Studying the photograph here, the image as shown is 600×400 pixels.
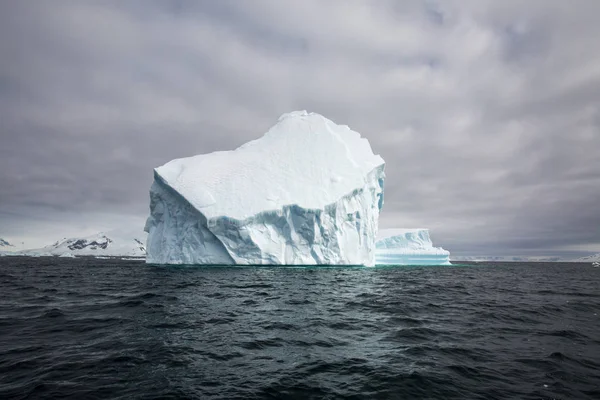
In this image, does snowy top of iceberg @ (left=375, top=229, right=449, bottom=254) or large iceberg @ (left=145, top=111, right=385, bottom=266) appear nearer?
large iceberg @ (left=145, top=111, right=385, bottom=266)

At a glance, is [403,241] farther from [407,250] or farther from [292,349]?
[292,349]

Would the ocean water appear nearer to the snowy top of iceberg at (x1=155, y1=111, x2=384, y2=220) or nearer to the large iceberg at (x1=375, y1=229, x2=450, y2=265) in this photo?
the snowy top of iceberg at (x1=155, y1=111, x2=384, y2=220)

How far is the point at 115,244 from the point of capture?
582 feet

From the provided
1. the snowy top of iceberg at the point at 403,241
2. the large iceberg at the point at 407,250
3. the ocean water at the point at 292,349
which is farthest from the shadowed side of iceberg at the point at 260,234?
the snowy top of iceberg at the point at 403,241

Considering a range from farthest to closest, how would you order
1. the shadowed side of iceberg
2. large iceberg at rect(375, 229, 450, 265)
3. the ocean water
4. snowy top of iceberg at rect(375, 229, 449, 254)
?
snowy top of iceberg at rect(375, 229, 449, 254) < large iceberg at rect(375, 229, 450, 265) < the shadowed side of iceberg < the ocean water

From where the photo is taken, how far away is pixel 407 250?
44.8 m

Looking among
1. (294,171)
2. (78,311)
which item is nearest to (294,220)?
(294,171)

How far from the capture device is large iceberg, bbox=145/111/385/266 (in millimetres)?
26969

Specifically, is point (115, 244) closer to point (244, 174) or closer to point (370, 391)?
point (244, 174)

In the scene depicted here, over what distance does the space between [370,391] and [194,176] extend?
90.4 feet

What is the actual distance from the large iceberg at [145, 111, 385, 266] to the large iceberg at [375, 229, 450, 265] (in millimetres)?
12297

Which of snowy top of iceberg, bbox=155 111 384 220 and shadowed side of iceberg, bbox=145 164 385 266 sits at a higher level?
snowy top of iceberg, bbox=155 111 384 220

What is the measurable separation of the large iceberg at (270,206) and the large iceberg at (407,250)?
1230 cm

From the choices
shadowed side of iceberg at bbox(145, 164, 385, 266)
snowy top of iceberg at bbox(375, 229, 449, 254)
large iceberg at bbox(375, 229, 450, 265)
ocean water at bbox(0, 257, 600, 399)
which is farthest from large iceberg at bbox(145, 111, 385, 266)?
snowy top of iceberg at bbox(375, 229, 449, 254)
